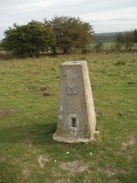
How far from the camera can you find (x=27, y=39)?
92.4 feet

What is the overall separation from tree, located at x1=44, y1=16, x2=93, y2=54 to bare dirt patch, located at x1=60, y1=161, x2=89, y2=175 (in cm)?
2478

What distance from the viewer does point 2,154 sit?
704 cm

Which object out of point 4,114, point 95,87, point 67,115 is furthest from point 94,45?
point 67,115

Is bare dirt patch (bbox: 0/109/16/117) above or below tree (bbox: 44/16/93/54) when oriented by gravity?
below

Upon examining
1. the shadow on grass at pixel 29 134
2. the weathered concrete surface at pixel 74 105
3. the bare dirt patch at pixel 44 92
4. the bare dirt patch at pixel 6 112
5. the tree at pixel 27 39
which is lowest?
the shadow on grass at pixel 29 134

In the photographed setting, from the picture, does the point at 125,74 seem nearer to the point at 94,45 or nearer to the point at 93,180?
the point at 93,180

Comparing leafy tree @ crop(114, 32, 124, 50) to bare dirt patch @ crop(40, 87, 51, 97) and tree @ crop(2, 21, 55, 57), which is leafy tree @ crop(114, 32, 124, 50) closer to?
tree @ crop(2, 21, 55, 57)

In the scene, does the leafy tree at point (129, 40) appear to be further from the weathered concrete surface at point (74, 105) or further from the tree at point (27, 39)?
the weathered concrete surface at point (74, 105)

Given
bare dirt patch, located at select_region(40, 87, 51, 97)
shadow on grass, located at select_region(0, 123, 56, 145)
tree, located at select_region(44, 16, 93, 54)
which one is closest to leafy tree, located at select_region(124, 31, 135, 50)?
tree, located at select_region(44, 16, 93, 54)

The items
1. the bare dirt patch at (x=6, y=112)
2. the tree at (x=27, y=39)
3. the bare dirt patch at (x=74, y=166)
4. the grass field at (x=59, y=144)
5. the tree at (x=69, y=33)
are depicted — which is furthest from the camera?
the tree at (x=69, y=33)

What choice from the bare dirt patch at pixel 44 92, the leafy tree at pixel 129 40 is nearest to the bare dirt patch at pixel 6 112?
the bare dirt patch at pixel 44 92

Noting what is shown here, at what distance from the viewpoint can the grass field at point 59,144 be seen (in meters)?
6.21

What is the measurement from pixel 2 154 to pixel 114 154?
2.70 meters

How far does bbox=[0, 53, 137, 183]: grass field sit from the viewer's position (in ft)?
20.4
